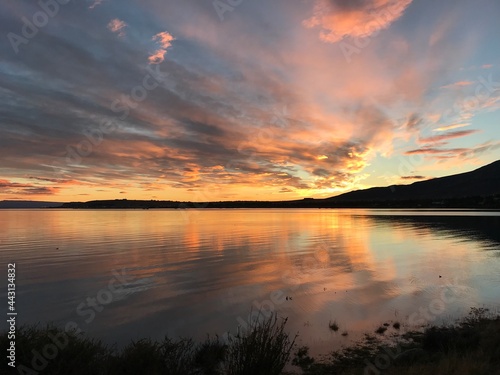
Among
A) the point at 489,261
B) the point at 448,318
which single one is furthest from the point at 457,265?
the point at 448,318

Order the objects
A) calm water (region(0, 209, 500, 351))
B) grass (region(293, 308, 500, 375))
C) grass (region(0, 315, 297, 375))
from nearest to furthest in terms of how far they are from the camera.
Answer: grass (region(0, 315, 297, 375))
grass (region(293, 308, 500, 375))
calm water (region(0, 209, 500, 351))

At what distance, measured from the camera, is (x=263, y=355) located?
788 centimetres

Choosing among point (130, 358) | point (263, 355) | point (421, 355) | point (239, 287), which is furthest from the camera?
point (239, 287)

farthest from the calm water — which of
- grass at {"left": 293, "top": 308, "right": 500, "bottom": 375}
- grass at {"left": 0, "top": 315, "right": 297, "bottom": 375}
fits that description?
grass at {"left": 0, "top": 315, "right": 297, "bottom": 375}

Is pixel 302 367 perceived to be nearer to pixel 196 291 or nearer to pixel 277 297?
pixel 277 297

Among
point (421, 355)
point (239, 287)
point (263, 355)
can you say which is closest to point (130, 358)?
point (263, 355)

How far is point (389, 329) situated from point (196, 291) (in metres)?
10.5

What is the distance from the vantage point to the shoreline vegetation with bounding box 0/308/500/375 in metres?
8.00

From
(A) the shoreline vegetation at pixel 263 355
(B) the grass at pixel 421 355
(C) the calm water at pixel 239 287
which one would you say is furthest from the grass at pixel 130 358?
(C) the calm water at pixel 239 287

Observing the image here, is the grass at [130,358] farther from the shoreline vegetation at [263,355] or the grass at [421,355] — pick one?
the grass at [421,355]

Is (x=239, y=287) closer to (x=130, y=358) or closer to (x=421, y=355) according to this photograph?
(x=421, y=355)

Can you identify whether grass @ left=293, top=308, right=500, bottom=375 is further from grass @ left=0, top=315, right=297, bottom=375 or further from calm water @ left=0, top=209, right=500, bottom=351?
grass @ left=0, top=315, right=297, bottom=375

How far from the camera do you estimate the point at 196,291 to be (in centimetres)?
1964

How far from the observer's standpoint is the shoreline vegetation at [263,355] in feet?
26.2
